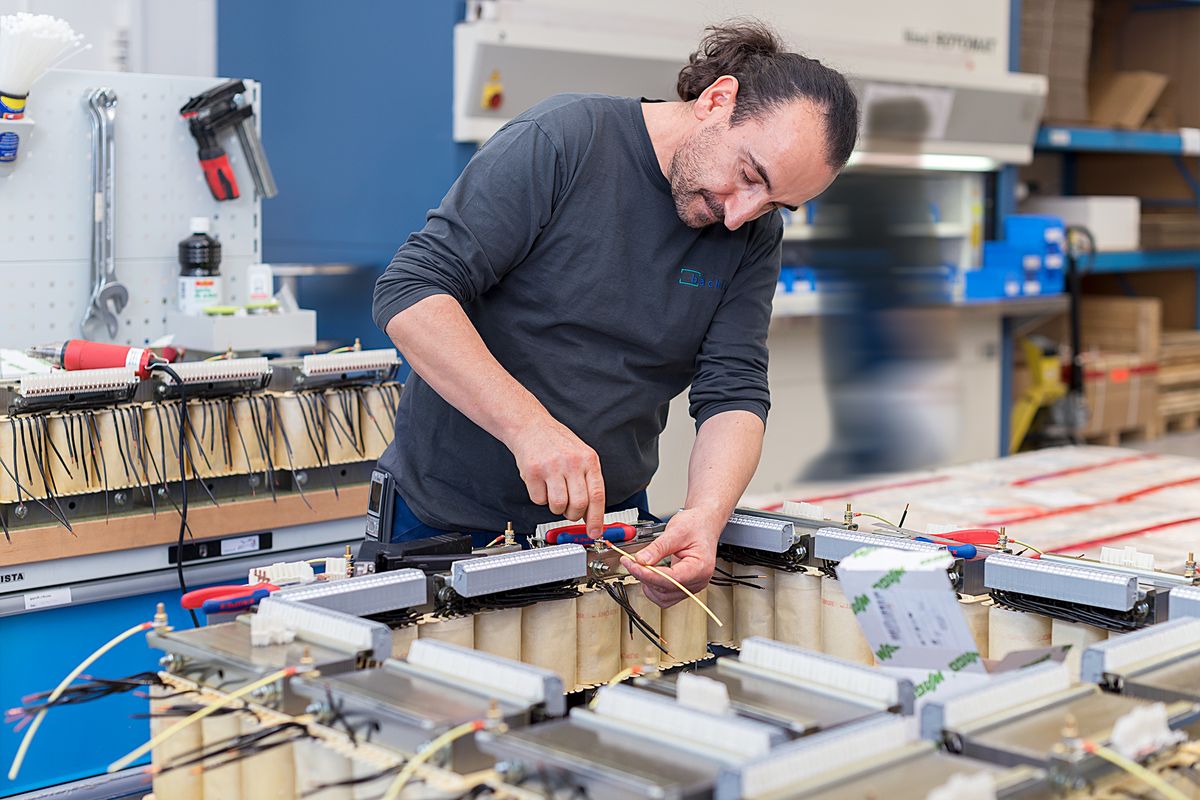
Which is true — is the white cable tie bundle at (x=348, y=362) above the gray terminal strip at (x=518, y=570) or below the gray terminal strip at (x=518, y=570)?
above

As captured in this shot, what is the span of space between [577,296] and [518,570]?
52cm

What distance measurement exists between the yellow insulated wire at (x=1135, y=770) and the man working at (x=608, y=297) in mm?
761

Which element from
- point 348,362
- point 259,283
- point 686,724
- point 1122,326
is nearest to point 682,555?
point 686,724

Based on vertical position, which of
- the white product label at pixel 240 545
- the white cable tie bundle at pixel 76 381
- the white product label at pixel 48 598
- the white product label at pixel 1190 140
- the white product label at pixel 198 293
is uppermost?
the white product label at pixel 1190 140

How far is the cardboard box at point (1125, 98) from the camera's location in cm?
641

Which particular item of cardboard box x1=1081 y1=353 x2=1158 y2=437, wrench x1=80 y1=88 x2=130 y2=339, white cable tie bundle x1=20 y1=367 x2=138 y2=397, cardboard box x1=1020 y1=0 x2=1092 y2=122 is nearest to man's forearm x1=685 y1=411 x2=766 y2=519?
white cable tie bundle x1=20 y1=367 x2=138 y2=397

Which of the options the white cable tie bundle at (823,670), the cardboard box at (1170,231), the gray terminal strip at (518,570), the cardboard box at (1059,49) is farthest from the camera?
the cardboard box at (1170,231)

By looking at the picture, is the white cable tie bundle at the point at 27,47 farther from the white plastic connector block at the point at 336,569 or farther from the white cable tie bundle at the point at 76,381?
the white plastic connector block at the point at 336,569

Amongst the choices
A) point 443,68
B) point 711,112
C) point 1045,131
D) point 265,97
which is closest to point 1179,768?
point 711,112

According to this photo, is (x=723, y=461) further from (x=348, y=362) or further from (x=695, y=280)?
(x=348, y=362)

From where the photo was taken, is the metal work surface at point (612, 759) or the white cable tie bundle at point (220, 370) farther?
the white cable tie bundle at point (220, 370)

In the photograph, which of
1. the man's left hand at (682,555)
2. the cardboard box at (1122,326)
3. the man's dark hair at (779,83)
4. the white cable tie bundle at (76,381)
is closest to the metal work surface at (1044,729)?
the man's left hand at (682,555)

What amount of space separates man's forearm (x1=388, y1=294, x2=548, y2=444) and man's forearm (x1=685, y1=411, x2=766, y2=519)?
0.29m

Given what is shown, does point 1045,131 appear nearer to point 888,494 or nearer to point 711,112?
point 888,494
